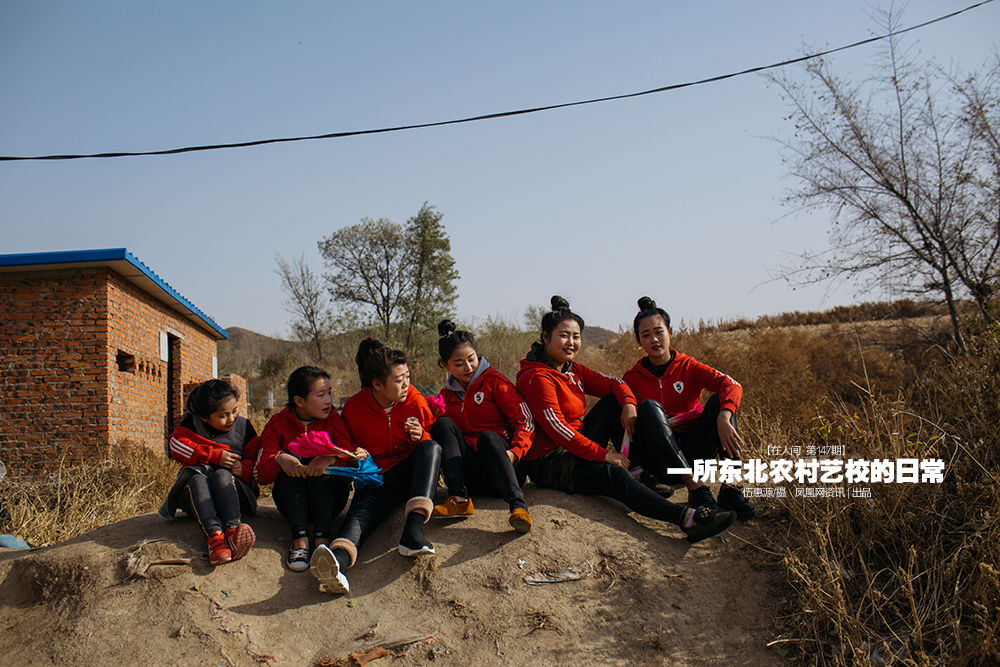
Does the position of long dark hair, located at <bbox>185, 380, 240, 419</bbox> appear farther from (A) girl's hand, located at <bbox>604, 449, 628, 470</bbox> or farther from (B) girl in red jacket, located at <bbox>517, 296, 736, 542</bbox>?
(A) girl's hand, located at <bbox>604, 449, 628, 470</bbox>

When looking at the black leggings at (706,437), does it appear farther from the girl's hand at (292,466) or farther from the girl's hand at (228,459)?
the girl's hand at (228,459)

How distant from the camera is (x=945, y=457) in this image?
3.90 meters

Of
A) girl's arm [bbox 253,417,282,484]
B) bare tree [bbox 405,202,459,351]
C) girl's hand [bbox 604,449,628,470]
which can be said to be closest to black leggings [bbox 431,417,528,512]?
girl's hand [bbox 604,449,628,470]

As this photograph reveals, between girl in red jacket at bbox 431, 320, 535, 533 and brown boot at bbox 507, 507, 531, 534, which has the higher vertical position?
girl in red jacket at bbox 431, 320, 535, 533

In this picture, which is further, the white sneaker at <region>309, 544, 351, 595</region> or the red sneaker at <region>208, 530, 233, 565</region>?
the red sneaker at <region>208, 530, 233, 565</region>

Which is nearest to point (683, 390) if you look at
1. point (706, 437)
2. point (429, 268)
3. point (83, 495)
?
point (706, 437)

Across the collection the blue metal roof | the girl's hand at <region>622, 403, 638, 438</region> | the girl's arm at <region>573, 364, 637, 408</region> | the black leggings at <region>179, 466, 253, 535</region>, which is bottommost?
the black leggings at <region>179, 466, 253, 535</region>

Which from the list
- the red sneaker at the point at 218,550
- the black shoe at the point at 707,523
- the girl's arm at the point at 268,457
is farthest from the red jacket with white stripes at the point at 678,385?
the red sneaker at the point at 218,550

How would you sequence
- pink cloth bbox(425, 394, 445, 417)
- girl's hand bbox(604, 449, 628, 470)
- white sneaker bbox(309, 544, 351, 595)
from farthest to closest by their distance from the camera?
pink cloth bbox(425, 394, 445, 417) < girl's hand bbox(604, 449, 628, 470) < white sneaker bbox(309, 544, 351, 595)

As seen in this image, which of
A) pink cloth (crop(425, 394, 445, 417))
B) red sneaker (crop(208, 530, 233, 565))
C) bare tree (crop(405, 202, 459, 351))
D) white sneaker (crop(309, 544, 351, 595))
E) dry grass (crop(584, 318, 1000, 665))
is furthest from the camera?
bare tree (crop(405, 202, 459, 351))

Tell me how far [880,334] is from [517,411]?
34.9 ft

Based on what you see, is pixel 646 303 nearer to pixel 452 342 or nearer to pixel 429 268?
pixel 452 342

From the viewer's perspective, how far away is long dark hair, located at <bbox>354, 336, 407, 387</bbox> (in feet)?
13.6

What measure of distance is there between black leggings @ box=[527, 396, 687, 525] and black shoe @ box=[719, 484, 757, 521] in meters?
0.33
